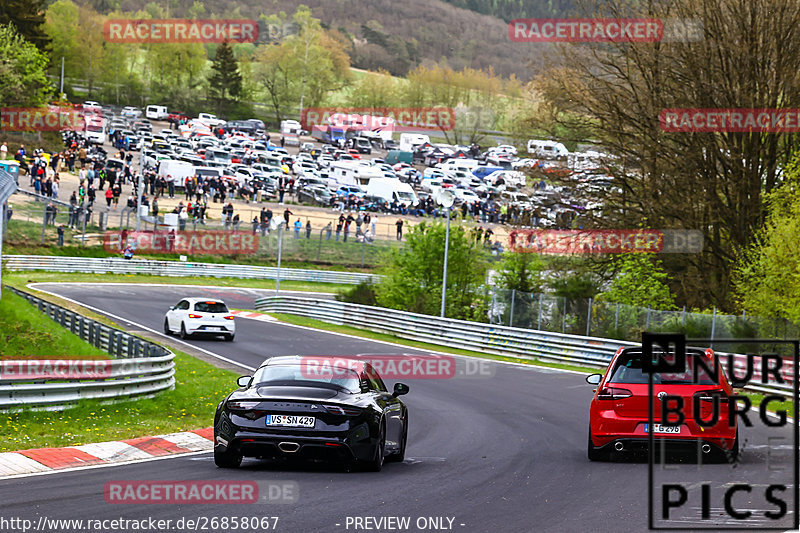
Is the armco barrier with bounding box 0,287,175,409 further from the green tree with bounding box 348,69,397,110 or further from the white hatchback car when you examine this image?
the green tree with bounding box 348,69,397,110

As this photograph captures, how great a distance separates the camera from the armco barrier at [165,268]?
55125mm

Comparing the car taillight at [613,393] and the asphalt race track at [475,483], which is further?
the car taillight at [613,393]

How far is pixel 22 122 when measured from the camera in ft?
284

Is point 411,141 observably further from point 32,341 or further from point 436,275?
point 32,341

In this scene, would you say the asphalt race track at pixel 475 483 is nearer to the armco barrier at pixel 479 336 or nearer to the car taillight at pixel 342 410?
the car taillight at pixel 342 410

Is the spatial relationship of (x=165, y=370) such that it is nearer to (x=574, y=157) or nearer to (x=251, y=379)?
(x=251, y=379)

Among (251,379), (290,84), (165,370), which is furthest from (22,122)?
(251,379)

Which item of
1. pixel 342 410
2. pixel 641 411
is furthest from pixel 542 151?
pixel 342 410

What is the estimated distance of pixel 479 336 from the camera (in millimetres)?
34688

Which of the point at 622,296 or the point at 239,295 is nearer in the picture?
the point at 622,296

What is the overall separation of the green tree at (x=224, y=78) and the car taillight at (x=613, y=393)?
121198mm

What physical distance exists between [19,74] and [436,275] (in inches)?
2251

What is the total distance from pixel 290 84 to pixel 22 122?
55.5 m

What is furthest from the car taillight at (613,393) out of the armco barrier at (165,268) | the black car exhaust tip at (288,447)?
the armco barrier at (165,268)
